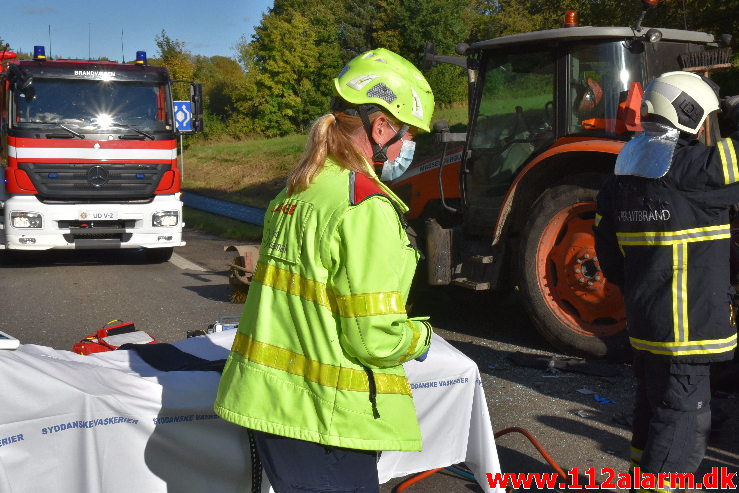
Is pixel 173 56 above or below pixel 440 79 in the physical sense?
above

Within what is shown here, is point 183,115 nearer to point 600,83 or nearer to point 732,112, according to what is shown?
point 600,83

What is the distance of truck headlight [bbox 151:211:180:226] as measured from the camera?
11.6m

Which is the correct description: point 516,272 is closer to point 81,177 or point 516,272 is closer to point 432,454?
point 432,454

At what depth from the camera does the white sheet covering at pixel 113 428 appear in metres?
2.99

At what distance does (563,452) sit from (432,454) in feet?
3.51

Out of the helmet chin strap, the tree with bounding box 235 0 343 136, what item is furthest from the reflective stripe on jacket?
the tree with bounding box 235 0 343 136

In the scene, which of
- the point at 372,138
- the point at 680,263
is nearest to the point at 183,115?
the point at 680,263

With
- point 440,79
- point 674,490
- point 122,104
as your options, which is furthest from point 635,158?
point 440,79

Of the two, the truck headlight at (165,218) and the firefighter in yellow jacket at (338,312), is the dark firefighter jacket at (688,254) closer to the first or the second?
the firefighter in yellow jacket at (338,312)

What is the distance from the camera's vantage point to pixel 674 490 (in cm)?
343

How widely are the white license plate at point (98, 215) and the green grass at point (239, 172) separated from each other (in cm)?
335

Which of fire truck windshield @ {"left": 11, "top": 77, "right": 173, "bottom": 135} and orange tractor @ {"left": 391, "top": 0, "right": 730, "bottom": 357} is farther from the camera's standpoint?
fire truck windshield @ {"left": 11, "top": 77, "right": 173, "bottom": 135}

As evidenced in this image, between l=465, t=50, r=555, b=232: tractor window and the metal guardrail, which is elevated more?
l=465, t=50, r=555, b=232: tractor window

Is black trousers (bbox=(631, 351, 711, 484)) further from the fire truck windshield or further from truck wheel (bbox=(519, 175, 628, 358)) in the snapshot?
the fire truck windshield
